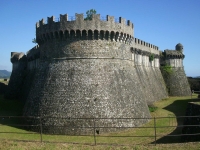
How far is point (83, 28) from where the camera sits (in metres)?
21.5

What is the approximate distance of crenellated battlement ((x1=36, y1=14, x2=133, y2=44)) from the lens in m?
21.5

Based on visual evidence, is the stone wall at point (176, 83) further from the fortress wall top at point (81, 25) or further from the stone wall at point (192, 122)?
the stone wall at point (192, 122)

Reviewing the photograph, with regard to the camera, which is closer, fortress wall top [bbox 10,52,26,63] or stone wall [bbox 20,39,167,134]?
stone wall [bbox 20,39,167,134]

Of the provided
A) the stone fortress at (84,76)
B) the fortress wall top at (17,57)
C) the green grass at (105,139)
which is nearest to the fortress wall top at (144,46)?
the stone fortress at (84,76)

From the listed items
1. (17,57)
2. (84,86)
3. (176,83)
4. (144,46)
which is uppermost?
(144,46)

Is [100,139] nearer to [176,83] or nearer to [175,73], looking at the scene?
[176,83]

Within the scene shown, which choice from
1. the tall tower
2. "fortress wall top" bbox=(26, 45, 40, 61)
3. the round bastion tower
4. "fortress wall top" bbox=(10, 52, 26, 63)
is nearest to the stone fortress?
the round bastion tower

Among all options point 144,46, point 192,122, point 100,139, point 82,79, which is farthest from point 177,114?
point 82,79

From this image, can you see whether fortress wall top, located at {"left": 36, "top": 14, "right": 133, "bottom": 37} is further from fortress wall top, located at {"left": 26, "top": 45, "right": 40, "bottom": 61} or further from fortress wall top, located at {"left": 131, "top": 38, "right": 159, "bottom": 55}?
fortress wall top, located at {"left": 26, "top": 45, "right": 40, "bottom": 61}

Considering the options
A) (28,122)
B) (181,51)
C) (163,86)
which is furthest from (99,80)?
(181,51)

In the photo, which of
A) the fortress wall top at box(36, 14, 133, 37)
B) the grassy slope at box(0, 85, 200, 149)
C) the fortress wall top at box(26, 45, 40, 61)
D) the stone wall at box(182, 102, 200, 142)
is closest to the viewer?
the grassy slope at box(0, 85, 200, 149)

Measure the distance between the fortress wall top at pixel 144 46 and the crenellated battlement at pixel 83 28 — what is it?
9.96 metres

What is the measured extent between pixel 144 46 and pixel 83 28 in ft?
65.5

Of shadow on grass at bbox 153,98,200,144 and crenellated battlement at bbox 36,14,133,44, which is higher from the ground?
crenellated battlement at bbox 36,14,133,44
